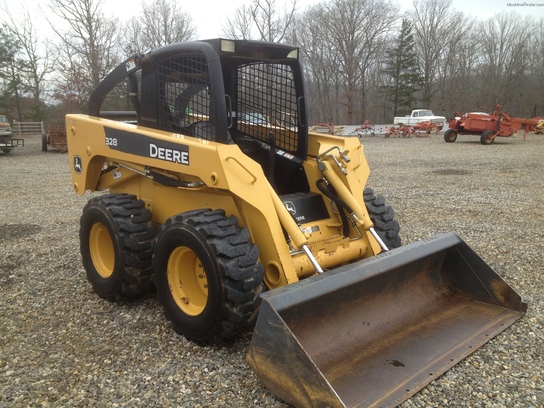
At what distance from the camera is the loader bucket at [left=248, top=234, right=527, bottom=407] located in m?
2.54

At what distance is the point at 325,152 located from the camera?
4.02 metres

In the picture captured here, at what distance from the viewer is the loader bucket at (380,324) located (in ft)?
8.33

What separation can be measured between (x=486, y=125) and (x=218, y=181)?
69.4ft

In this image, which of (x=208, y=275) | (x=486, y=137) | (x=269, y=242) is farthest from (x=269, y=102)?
(x=486, y=137)

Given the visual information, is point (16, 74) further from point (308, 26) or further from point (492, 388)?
point (492, 388)

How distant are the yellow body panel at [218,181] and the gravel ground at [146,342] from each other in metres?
0.75

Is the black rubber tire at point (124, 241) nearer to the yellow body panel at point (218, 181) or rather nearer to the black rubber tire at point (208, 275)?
the yellow body panel at point (218, 181)

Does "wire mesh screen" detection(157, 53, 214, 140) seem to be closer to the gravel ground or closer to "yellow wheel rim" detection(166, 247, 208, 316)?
"yellow wheel rim" detection(166, 247, 208, 316)

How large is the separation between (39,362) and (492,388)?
2.82m

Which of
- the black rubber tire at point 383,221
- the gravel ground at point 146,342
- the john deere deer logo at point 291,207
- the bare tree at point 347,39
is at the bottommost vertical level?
the gravel ground at point 146,342

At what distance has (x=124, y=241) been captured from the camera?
380 centimetres

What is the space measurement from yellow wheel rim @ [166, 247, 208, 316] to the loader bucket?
87 cm

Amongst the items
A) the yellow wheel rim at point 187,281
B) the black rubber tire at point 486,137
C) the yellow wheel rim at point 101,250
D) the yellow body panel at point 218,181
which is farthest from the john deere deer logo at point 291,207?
the black rubber tire at point 486,137

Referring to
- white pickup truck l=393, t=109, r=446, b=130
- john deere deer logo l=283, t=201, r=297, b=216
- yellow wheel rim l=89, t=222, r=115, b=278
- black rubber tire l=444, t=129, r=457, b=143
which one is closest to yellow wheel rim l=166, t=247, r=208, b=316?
john deere deer logo l=283, t=201, r=297, b=216
